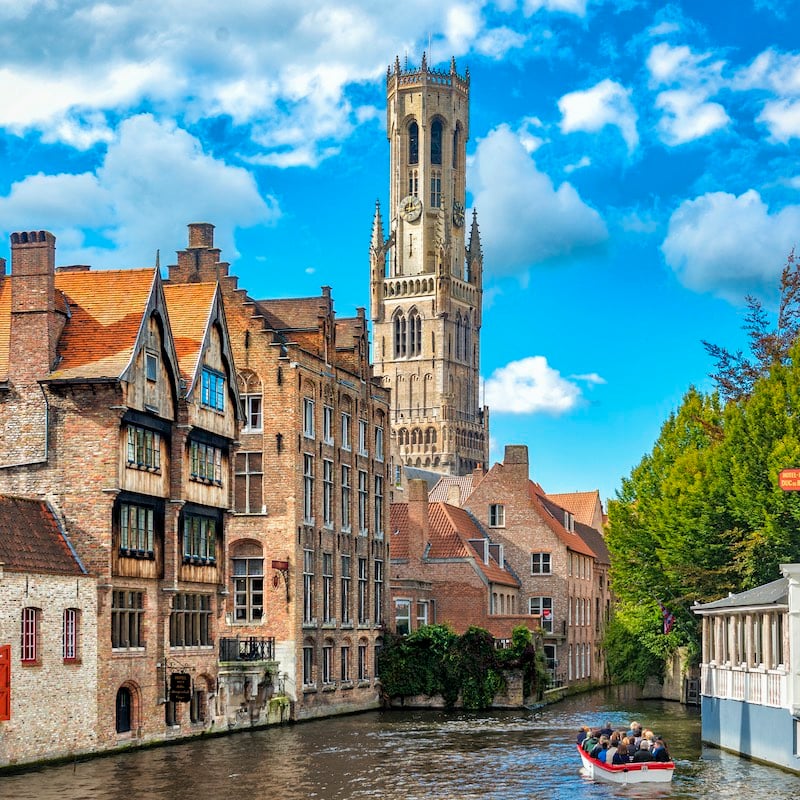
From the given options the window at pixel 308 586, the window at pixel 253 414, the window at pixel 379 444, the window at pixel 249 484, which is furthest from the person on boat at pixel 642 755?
the window at pixel 379 444

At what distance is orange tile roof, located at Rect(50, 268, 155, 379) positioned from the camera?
44.3 m

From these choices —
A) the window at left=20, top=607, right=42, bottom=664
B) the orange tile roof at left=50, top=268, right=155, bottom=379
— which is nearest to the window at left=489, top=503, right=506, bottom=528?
the orange tile roof at left=50, top=268, right=155, bottom=379

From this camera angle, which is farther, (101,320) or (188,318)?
(188,318)

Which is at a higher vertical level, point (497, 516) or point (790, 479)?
point (790, 479)

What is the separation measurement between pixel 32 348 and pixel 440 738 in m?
19.2

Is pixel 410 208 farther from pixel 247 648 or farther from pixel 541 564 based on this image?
pixel 247 648

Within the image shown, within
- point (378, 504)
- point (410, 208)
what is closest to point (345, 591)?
point (378, 504)

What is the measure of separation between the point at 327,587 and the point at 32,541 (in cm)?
2413

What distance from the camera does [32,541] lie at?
1612 inches

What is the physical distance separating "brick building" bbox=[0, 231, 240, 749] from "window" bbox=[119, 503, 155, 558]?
6 cm

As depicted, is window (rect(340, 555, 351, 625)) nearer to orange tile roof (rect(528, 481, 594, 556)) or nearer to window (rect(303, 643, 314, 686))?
window (rect(303, 643, 314, 686))

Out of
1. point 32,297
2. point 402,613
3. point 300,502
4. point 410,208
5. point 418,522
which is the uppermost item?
point 410,208

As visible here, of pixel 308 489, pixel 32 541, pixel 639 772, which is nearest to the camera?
pixel 639 772

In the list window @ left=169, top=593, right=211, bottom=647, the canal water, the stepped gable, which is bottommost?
the canal water
